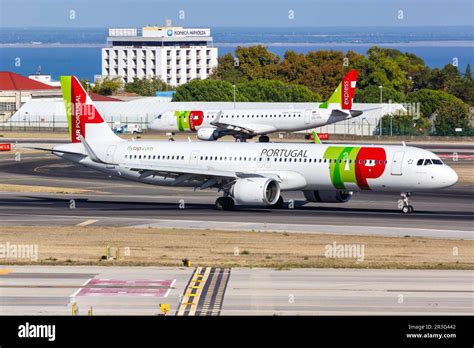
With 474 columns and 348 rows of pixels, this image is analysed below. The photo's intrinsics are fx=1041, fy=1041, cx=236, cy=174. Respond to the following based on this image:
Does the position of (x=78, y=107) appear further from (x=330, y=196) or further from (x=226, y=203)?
(x=330, y=196)

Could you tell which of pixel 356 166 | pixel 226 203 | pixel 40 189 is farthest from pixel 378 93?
pixel 356 166

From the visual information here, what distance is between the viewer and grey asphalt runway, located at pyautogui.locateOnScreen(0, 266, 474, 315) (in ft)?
106

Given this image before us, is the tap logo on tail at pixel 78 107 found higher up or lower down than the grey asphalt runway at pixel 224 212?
higher up

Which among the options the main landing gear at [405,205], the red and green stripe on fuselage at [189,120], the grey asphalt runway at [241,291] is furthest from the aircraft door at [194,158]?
the red and green stripe on fuselage at [189,120]

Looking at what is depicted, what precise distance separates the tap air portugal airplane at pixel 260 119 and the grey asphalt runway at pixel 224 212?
38.6 metres

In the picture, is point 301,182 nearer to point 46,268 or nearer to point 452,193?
point 452,193

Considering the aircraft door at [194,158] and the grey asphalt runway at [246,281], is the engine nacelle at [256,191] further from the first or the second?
the aircraft door at [194,158]

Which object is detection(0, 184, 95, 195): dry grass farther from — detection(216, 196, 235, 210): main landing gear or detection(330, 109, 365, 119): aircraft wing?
detection(330, 109, 365, 119): aircraft wing

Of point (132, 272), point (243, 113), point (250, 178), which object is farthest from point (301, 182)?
point (243, 113)

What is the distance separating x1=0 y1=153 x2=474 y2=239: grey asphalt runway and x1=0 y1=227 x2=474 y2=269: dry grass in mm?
2380

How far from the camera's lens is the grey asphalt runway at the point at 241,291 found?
32.2 metres

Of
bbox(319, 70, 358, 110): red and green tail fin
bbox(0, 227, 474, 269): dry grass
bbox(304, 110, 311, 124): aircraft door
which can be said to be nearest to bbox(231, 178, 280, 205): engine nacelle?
bbox(0, 227, 474, 269): dry grass

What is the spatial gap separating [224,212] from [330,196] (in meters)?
6.27

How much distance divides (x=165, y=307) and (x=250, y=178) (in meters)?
27.1
